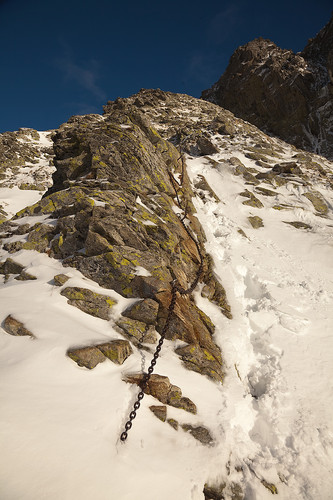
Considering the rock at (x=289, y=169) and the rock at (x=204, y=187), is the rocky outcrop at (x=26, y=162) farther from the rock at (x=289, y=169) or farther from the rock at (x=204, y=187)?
the rock at (x=289, y=169)

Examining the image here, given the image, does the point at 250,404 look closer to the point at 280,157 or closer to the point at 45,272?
the point at 45,272

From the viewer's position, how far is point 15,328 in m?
3.59

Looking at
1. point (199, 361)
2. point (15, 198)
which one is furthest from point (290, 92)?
point (199, 361)

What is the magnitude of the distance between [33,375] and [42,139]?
1921 inches

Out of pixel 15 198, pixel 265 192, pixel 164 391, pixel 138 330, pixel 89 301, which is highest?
pixel 265 192

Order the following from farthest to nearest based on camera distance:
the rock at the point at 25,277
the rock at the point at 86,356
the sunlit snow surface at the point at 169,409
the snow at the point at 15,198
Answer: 1. the snow at the point at 15,198
2. the rock at the point at 25,277
3. the rock at the point at 86,356
4. the sunlit snow surface at the point at 169,409

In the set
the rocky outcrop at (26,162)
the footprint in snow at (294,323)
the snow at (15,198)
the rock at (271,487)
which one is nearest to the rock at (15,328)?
the rock at (271,487)

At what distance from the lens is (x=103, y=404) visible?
3.06 m

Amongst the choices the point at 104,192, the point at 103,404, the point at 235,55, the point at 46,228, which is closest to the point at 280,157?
the point at 104,192

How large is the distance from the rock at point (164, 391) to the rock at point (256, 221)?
→ 12.7 meters

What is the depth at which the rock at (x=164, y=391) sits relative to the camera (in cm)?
372

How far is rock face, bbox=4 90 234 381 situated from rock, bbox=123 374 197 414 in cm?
86

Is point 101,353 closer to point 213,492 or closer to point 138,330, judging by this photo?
point 138,330

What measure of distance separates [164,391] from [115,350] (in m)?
1.12
